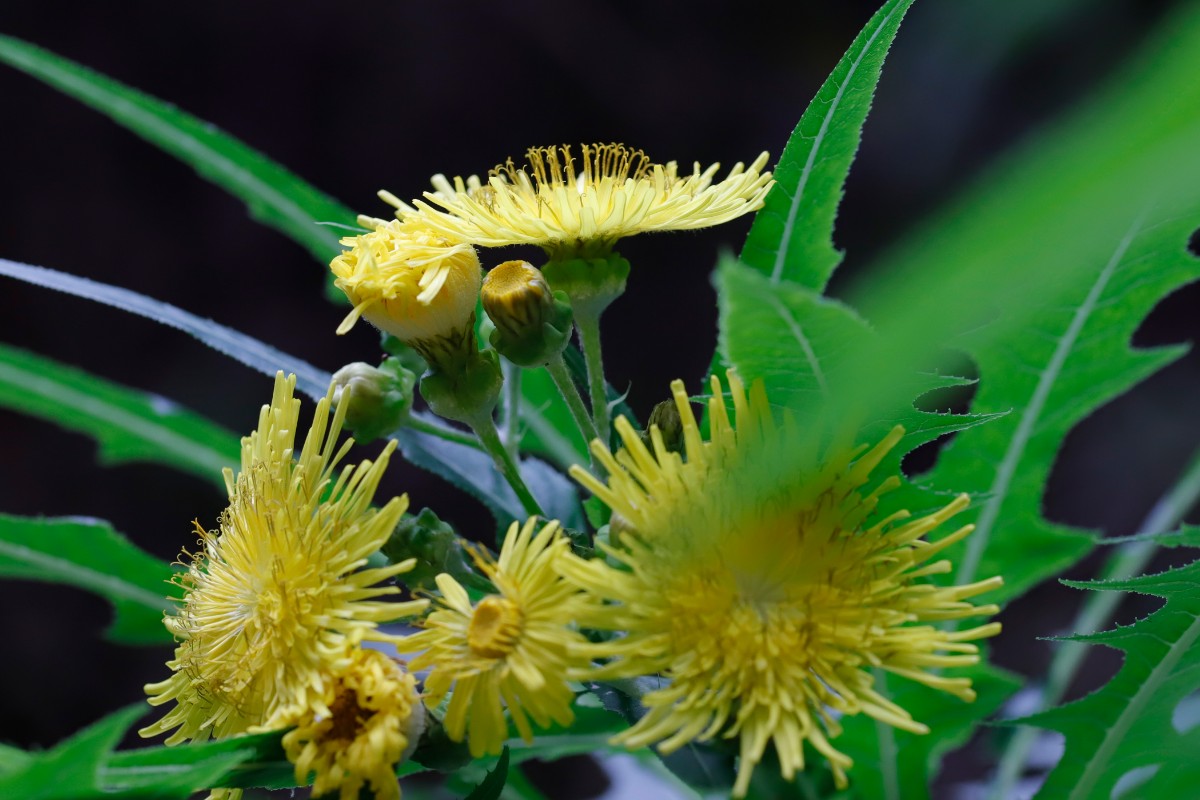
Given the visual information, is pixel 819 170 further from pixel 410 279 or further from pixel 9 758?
pixel 9 758

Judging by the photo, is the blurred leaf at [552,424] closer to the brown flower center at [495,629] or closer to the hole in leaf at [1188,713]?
the brown flower center at [495,629]

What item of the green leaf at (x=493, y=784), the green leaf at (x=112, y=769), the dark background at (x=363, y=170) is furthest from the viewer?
the dark background at (x=363, y=170)

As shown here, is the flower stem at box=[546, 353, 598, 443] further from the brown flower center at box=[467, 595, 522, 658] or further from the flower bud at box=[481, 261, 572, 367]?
the brown flower center at box=[467, 595, 522, 658]

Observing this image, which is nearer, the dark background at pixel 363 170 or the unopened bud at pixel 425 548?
the unopened bud at pixel 425 548

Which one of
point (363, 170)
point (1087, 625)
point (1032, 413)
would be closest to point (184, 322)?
point (1032, 413)

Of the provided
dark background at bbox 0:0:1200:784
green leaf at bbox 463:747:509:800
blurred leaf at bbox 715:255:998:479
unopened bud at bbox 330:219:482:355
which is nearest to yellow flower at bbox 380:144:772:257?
unopened bud at bbox 330:219:482:355

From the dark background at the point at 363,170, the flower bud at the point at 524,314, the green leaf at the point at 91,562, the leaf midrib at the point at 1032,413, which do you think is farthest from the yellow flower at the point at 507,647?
the dark background at the point at 363,170
